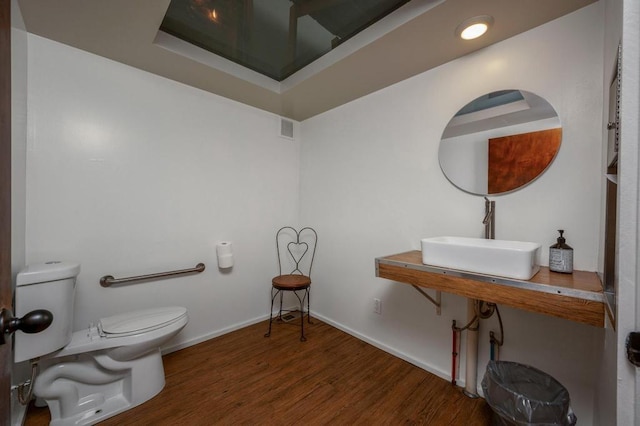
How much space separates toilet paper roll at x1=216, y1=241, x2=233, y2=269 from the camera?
2.32 m

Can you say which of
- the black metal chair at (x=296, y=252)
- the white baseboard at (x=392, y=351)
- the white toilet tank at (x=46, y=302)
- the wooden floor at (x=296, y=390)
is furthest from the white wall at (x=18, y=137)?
the white baseboard at (x=392, y=351)

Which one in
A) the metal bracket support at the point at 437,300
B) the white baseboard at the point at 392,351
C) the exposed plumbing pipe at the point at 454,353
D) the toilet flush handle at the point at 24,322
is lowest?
the white baseboard at the point at 392,351

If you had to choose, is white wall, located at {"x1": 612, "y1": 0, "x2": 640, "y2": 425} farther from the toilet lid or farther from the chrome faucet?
the toilet lid

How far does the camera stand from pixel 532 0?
4.26 ft

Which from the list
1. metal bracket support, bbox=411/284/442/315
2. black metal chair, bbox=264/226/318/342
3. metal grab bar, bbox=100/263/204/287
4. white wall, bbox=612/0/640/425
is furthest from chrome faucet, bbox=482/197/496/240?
metal grab bar, bbox=100/263/204/287

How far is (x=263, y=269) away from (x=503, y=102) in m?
2.43

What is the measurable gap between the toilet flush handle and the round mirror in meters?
2.02

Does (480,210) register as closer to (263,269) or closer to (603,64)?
(603,64)

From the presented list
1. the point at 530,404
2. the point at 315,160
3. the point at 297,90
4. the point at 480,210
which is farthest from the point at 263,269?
the point at 530,404

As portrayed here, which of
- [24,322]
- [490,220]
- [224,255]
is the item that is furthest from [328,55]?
[24,322]

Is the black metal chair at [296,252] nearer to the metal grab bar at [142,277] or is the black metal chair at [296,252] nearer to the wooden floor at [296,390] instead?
the wooden floor at [296,390]

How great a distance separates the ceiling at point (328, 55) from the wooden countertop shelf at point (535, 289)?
1.37 meters

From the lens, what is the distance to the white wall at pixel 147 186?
5.46 feet

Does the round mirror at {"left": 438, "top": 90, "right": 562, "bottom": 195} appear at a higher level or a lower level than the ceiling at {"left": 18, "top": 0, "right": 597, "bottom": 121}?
lower
